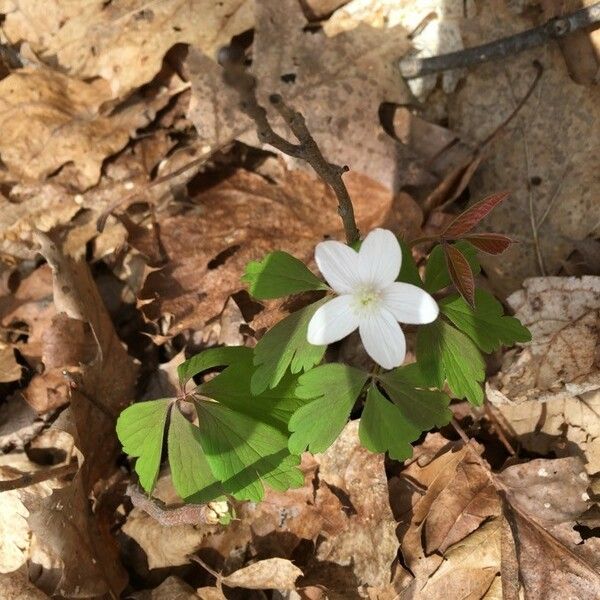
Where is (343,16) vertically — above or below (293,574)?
above

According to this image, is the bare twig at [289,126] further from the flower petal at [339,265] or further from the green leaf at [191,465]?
the green leaf at [191,465]

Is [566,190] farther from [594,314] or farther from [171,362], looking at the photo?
[171,362]

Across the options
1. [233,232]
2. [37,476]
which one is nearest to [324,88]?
[233,232]

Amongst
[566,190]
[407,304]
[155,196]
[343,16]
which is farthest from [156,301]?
[566,190]

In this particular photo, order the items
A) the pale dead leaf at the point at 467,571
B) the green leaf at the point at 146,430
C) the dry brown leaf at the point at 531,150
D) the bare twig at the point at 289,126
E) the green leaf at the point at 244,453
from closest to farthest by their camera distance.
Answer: the bare twig at the point at 289,126 < the green leaf at the point at 244,453 < the green leaf at the point at 146,430 < the pale dead leaf at the point at 467,571 < the dry brown leaf at the point at 531,150

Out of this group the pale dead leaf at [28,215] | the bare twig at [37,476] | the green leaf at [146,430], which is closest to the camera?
the green leaf at [146,430]

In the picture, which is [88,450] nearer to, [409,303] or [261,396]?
[261,396]

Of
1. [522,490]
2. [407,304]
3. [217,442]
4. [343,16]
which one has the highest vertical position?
[343,16]

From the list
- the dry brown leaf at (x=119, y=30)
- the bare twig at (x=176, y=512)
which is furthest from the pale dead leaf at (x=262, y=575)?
the dry brown leaf at (x=119, y=30)
